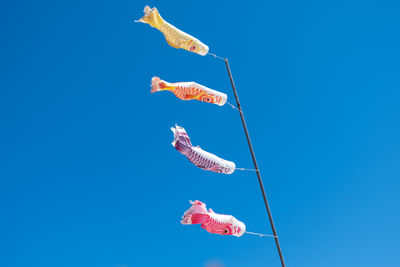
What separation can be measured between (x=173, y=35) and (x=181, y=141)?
328 cm

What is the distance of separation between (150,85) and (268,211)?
469 centimetres

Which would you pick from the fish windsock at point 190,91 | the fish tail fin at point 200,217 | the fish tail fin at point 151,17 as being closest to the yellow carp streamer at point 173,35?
the fish tail fin at point 151,17

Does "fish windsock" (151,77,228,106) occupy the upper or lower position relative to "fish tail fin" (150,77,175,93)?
upper

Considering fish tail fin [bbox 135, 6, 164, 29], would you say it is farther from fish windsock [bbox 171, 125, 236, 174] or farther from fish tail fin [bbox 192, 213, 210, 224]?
fish tail fin [bbox 192, 213, 210, 224]

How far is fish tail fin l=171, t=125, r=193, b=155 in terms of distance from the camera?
10031 mm

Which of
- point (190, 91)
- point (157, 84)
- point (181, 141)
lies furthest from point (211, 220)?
point (157, 84)

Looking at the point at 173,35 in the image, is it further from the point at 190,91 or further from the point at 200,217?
the point at 200,217

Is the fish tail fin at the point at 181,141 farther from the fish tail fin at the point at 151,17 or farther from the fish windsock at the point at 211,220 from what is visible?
the fish tail fin at the point at 151,17

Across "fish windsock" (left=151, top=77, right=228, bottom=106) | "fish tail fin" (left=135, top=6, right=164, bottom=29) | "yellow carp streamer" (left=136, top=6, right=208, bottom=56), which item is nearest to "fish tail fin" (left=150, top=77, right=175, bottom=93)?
"fish windsock" (left=151, top=77, right=228, bottom=106)

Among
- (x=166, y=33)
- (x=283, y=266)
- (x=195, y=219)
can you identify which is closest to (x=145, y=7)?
(x=166, y=33)

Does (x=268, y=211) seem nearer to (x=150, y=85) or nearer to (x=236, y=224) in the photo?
(x=236, y=224)

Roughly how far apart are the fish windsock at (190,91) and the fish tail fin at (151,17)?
1602 mm

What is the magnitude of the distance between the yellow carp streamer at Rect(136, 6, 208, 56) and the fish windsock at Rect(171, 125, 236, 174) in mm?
2723

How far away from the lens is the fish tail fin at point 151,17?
1052 centimetres
